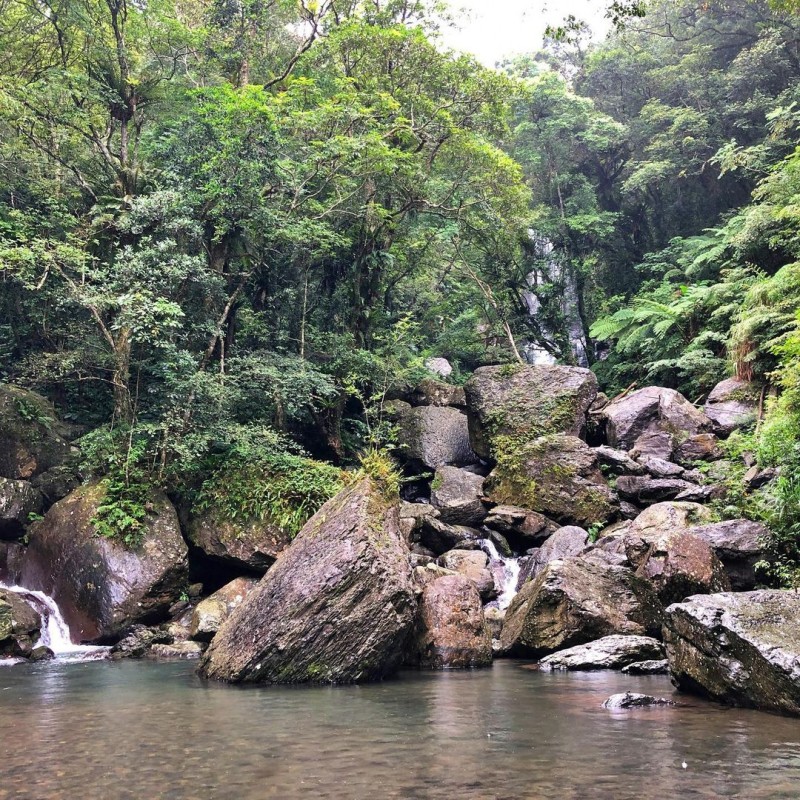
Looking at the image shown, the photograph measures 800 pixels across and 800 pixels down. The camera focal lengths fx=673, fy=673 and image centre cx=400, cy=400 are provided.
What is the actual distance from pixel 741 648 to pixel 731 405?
13.2 metres

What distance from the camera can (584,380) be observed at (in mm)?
18969

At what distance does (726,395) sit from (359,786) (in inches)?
678

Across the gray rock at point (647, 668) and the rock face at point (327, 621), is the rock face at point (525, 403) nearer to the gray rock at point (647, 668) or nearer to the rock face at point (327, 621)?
the gray rock at point (647, 668)

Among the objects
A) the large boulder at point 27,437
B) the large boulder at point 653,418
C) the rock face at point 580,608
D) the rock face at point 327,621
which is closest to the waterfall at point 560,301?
the large boulder at point 653,418

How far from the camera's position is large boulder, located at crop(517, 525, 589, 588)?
13.5 meters

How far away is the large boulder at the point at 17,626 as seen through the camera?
11.4 m

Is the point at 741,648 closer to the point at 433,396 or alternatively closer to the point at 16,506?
the point at 16,506

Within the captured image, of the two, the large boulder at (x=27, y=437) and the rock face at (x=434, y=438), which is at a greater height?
the rock face at (x=434, y=438)

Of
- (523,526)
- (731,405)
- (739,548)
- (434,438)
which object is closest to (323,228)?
(434,438)

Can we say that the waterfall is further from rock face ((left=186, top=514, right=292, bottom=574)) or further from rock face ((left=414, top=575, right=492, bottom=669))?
rock face ((left=414, top=575, right=492, bottom=669))

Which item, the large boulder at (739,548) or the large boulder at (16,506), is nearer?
the large boulder at (739,548)

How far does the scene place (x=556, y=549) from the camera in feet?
45.1

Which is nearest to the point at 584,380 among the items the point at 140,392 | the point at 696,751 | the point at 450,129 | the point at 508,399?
the point at 508,399

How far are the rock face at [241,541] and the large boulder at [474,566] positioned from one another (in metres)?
3.39
